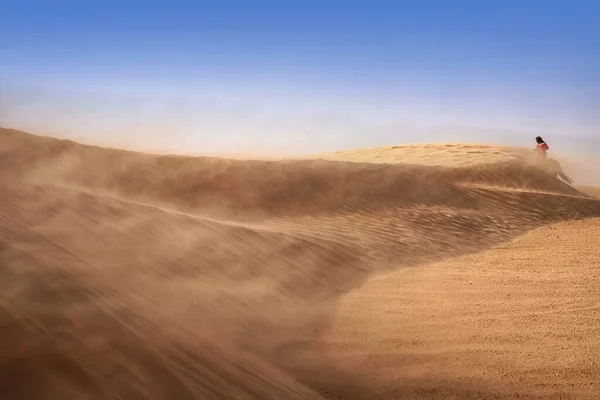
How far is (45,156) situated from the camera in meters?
10.4

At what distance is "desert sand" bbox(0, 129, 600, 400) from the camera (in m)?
3.76

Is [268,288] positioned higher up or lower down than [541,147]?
lower down

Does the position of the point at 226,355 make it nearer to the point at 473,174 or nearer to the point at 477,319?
the point at 477,319

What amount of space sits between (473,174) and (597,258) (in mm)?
7573

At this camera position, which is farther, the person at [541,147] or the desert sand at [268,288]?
the person at [541,147]

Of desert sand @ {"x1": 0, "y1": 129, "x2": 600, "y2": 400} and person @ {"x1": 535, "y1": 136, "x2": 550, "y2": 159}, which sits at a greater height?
person @ {"x1": 535, "y1": 136, "x2": 550, "y2": 159}

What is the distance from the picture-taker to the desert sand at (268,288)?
12.3 feet

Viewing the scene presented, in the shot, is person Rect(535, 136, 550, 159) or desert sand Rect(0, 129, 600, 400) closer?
desert sand Rect(0, 129, 600, 400)

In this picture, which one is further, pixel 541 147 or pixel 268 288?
pixel 541 147

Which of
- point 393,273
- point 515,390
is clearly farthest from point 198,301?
point 393,273

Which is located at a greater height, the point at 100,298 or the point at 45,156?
the point at 45,156

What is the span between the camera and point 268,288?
6.89 meters

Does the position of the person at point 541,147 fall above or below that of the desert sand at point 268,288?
above

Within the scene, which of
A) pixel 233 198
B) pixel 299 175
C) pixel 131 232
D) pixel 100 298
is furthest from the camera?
pixel 299 175
